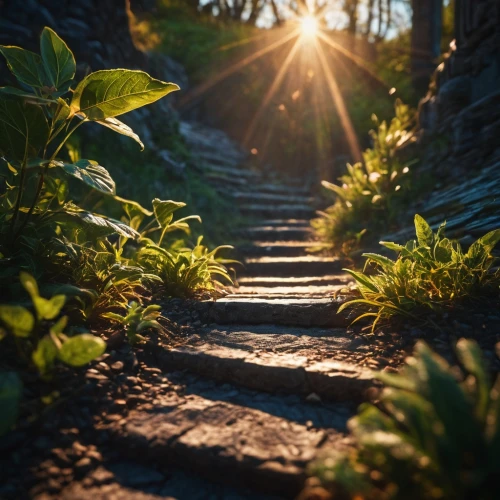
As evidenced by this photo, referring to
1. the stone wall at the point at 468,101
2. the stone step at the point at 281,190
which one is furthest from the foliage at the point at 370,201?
the stone step at the point at 281,190

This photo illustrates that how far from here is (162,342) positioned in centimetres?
244

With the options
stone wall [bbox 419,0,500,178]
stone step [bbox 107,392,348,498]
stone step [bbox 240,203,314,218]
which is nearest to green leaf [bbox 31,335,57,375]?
stone step [bbox 107,392,348,498]

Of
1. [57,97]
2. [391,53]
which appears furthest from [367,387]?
[391,53]

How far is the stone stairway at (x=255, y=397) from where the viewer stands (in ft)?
5.34

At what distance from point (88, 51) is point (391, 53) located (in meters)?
8.90

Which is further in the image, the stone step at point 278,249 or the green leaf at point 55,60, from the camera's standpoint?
the stone step at point 278,249

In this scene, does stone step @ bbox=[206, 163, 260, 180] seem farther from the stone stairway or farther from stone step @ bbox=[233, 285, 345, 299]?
the stone stairway

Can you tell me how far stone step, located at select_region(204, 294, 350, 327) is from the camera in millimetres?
2734

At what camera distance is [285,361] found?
2174 mm

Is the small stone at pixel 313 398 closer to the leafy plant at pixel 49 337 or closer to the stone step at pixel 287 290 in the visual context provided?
the leafy plant at pixel 49 337

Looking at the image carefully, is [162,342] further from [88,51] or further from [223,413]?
[88,51]

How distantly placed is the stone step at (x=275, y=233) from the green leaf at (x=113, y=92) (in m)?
3.89

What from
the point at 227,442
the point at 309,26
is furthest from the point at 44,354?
the point at 309,26

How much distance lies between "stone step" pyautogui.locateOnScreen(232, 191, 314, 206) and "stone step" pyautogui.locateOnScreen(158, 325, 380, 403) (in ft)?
16.5
